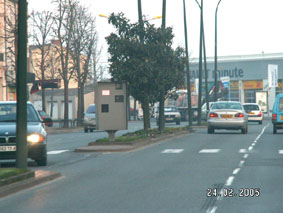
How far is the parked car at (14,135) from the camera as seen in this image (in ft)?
55.7

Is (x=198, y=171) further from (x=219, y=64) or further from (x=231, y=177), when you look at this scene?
(x=219, y=64)

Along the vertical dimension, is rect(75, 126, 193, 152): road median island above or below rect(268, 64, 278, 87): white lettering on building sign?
below

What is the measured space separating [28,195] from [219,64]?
84.4m

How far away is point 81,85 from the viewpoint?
5456 cm

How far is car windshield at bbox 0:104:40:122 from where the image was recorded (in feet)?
59.7

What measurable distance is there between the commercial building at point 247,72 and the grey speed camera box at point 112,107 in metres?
65.4

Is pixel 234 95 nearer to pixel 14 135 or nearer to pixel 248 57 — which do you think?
pixel 248 57

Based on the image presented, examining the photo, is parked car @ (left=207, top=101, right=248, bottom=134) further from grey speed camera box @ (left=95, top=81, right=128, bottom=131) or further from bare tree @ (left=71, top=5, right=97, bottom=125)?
bare tree @ (left=71, top=5, right=97, bottom=125)

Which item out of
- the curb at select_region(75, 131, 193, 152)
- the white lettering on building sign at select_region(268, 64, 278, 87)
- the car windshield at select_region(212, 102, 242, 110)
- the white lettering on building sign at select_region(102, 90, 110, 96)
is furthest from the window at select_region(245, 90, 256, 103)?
the white lettering on building sign at select_region(102, 90, 110, 96)

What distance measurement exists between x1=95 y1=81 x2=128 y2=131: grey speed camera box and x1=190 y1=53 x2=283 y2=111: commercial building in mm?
65389

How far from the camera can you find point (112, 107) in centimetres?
2689

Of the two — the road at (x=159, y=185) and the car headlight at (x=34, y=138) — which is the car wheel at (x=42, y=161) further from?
the car headlight at (x=34, y=138)

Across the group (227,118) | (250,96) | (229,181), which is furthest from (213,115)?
(250,96)
